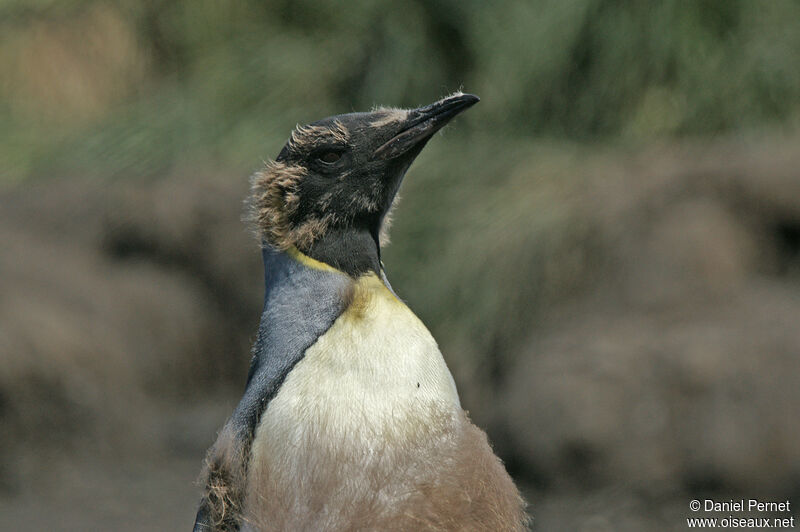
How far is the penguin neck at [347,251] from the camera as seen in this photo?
2.35ft

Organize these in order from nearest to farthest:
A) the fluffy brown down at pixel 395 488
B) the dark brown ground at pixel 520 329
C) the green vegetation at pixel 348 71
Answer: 1. the fluffy brown down at pixel 395 488
2. the dark brown ground at pixel 520 329
3. the green vegetation at pixel 348 71

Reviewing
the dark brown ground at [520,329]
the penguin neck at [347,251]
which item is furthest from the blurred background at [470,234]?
the penguin neck at [347,251]

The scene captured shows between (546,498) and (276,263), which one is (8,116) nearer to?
(546,498)

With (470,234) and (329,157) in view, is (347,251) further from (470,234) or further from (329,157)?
(470,234)

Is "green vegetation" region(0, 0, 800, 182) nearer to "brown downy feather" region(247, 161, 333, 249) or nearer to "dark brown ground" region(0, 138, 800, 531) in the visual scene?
"dark brown ground" region(0, 138, 800, 531)

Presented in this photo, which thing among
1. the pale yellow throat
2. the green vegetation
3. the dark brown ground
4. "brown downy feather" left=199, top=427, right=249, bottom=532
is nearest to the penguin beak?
the pale yellow throat

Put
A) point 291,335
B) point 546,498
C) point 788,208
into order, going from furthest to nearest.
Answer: point 788,208
point 546,498
point 291,335

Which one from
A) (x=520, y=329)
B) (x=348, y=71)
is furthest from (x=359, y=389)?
(x=348, y=71)

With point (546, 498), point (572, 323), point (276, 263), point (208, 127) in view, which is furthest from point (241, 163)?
point (276, 263)

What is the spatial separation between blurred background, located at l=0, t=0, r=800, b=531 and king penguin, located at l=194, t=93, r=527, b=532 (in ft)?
3.45

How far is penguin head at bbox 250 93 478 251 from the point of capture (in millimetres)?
712

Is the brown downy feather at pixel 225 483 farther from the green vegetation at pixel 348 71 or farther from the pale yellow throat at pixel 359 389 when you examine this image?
the green vegetation at pixel 348 71

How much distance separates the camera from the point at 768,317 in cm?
173

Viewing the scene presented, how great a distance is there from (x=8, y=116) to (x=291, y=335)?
202 centimetres
